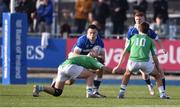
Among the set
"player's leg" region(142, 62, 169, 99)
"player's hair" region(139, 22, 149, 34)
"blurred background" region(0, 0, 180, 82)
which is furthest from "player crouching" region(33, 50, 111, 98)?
"blurred background" region(0, 0, 180, 82)

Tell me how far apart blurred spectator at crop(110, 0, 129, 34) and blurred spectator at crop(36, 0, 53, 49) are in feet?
8.11

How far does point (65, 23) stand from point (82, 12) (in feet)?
2.73

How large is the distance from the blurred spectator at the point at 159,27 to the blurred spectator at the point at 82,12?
2792 mm

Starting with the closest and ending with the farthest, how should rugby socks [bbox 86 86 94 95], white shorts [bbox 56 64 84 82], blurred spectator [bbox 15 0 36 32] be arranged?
white shorts [bbox 56 64 84 82], rugby socks [bbox 86 86 94 95], blurred spectator [bbox 15 0 36 32]

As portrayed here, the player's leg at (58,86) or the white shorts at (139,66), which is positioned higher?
the white shorts at (139,66)

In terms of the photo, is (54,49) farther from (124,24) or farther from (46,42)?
(124,24)

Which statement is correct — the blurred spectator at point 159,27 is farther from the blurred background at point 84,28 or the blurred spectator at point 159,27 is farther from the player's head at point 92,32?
the player's head at point 92,32

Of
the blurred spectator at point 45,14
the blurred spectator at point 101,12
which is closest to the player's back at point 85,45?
the blurred spectator at point 45,14

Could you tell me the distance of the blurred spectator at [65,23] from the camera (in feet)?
101

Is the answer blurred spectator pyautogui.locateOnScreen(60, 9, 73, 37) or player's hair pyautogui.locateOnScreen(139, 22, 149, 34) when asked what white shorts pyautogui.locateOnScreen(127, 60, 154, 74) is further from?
blurred spectator pyautogui.locateOnScreen(60, 9, 73, 37)

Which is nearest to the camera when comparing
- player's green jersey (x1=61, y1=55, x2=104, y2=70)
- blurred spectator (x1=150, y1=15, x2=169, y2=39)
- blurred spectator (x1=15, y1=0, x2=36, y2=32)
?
player's green jersey (x1=61, y1=55, x2=104, y2=70)

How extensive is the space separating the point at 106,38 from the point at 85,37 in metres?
11.0

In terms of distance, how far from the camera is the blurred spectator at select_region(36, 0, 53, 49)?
29.9 m

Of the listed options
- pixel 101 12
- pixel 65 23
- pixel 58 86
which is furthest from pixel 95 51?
pixel 65 23
